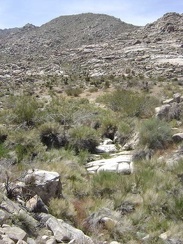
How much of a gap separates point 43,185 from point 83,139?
5.07 m

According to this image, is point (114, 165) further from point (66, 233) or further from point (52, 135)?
point (66, 233)

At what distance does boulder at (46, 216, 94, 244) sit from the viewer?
19.0ft

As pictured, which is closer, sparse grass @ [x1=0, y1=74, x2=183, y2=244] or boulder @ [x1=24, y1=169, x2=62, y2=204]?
sparse grass @ [x1=0, y1=74, x2=183, y2=244]

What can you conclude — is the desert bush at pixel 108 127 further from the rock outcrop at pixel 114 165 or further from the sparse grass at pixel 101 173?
the rock outcrop at pixel 114 165

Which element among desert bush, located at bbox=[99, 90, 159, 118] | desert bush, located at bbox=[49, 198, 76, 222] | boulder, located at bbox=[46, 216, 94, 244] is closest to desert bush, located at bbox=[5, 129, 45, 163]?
desert bush, located at bbox=[49, 198, 76, 222]

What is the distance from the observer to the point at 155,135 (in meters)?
11.5

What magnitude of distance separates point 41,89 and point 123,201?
63.3 ft

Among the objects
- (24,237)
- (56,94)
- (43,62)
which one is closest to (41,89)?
(56,94)

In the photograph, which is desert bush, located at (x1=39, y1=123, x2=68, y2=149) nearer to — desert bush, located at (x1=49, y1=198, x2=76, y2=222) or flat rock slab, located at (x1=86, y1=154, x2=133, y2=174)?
flat rock slab, located at (x1=86, y1=154, x2=133, y2=174)

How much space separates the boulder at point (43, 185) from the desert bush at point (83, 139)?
443 centimetres

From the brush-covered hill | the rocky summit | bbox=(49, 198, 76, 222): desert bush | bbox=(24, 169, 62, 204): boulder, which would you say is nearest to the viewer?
the rocky summit

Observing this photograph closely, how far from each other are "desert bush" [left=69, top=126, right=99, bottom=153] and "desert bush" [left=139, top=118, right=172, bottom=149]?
59.4 inches

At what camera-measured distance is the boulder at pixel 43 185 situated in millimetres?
7203

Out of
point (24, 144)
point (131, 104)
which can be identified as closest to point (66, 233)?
point (24, 144)
